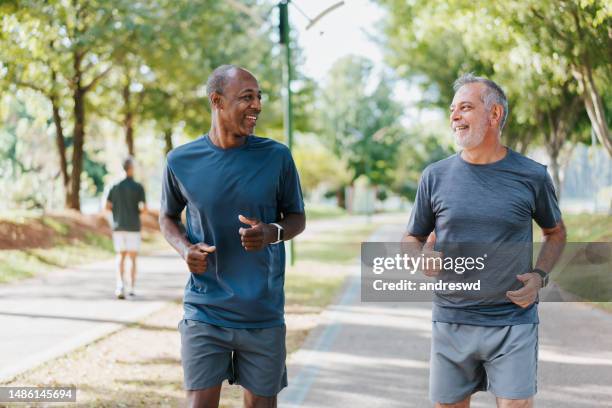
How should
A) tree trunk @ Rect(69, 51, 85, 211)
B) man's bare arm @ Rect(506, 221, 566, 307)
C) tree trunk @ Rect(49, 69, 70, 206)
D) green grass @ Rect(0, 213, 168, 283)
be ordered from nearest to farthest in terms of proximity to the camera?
man's bare arm @ Rect(506, 221, 566, 307)
green grass @ Rect(0, 213, 168, 283)
tree trunk @ Rect(49, 69, 70, 206)
tree trunk @ Rect(69, 51, 85, 211)

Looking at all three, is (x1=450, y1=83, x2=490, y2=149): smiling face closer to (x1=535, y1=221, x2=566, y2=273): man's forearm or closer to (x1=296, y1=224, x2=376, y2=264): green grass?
(x1=535, y1=221, x2=566, y2=273): man's forearm

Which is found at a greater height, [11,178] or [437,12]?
[437,12]

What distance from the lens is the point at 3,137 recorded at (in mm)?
48500

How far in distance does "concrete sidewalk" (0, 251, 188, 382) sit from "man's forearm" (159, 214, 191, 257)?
320cm

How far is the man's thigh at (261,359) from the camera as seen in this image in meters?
3.50

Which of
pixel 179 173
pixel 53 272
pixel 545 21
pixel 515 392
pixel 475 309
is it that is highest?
pixel 545 21

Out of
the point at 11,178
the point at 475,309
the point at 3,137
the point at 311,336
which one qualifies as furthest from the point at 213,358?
the point at 3,137

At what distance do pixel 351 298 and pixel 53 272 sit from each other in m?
6.54

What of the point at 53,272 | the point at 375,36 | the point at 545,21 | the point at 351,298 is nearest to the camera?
the point at 351,298

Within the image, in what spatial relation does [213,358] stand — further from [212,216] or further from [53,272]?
[53,272]

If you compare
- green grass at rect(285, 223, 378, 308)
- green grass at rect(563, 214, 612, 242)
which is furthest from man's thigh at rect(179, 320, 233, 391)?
green grass at rect(563, 214, 612, 242)

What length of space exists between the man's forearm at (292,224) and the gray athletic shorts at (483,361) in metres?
0.75

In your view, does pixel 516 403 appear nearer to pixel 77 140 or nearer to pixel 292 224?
pixel 292 224

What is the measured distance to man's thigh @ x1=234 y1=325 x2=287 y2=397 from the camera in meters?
3.50
